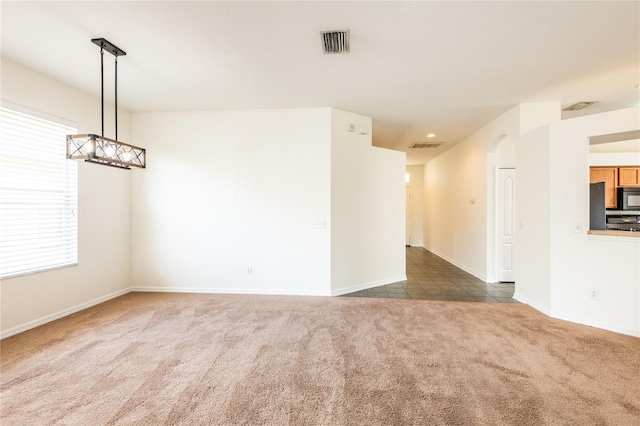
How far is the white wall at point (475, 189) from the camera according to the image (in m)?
4.23

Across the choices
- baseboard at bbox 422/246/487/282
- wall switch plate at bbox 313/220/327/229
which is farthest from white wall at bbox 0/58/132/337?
baseboard at bbox 422/246/487/282

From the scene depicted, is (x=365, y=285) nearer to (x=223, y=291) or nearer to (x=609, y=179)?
(x=223, y=291)

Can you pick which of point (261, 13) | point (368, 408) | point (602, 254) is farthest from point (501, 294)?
point (261, 13)

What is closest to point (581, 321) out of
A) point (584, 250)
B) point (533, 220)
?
point (584, 250)

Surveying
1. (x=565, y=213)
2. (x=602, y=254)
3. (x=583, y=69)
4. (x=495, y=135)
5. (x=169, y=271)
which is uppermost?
(x=583, y=69)

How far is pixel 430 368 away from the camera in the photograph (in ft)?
7.84

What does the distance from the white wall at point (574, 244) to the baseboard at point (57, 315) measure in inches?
248

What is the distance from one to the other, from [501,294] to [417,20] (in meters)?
4.24

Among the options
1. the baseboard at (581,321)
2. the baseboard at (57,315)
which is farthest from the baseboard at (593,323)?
the baseboard at (57,315)

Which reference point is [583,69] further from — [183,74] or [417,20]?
[183,74]

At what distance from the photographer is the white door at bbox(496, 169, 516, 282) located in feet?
16.8

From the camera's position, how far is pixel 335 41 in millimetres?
2592

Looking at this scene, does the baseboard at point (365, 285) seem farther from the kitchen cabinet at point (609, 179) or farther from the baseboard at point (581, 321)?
the kitchen cabinet at point (609, 179)

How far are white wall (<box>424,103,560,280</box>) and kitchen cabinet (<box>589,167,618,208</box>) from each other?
291cm
